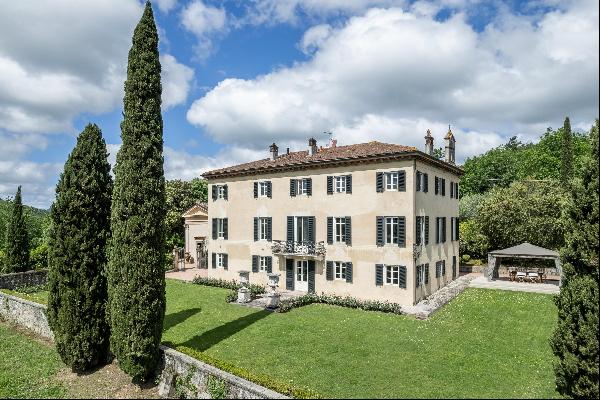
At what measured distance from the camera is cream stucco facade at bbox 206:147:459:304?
23438 mm

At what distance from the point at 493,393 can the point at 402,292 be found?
18295 mm

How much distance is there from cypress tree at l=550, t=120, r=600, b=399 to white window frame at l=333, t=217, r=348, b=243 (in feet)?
51.7

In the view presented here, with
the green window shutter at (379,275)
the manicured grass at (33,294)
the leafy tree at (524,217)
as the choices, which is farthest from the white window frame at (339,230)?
the manicured grass at (33,294)

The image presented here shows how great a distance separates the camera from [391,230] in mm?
23812

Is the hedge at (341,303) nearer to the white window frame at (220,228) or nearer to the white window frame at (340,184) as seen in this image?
the white window frame at (340,184)

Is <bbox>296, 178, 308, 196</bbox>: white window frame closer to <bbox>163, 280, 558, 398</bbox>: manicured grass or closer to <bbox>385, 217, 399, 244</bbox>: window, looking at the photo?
<bbox>385, 217, 399, 244</bbox>: window

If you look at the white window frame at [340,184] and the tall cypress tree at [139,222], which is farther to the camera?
the white window frame at [340,184]

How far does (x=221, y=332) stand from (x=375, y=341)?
712 centimetres

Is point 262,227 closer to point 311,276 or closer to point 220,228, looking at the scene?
point 220,228

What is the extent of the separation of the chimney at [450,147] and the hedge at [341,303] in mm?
13913

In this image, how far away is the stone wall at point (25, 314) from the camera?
19812 mm

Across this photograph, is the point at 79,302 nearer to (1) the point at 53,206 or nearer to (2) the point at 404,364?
(1) the point at 53,206

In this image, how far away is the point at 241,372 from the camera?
1166 cm

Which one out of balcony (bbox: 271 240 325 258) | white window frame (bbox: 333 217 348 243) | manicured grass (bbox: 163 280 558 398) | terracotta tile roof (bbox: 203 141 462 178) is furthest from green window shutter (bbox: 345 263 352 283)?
terracotta tile roof (bbox: 203 141 462 178)
